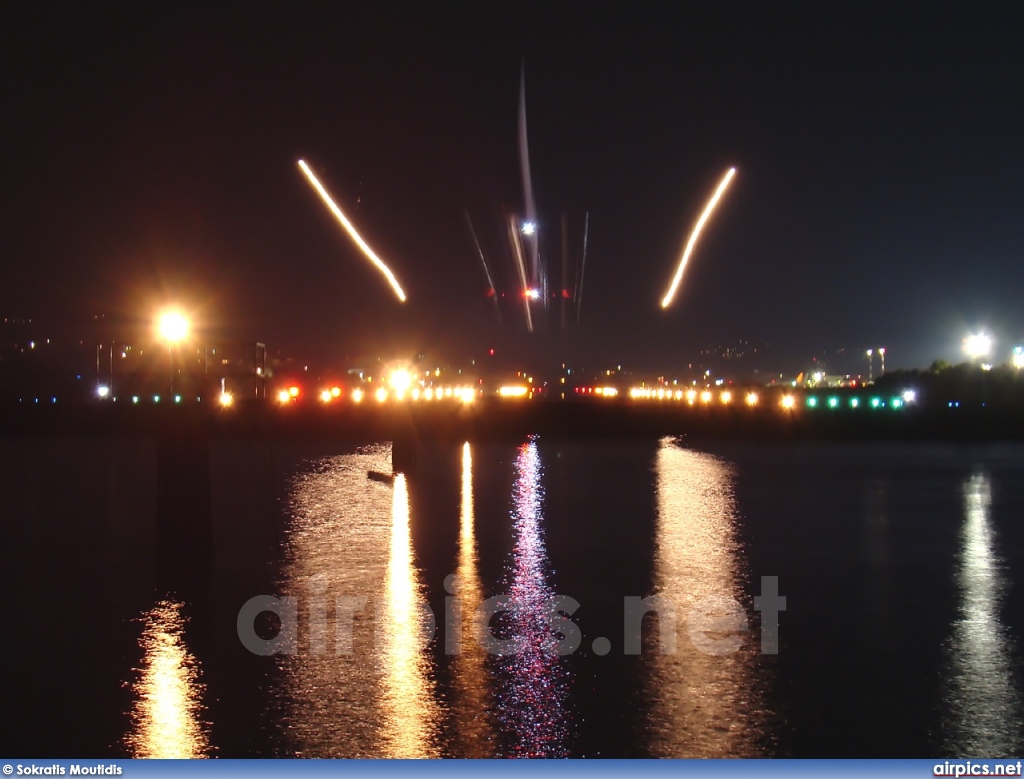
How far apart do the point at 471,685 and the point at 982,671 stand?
9.89ft

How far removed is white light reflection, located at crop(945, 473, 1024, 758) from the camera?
5.41 metres

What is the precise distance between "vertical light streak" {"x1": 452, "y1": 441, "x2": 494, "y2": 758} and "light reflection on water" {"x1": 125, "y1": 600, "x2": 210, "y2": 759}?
1.25 metres

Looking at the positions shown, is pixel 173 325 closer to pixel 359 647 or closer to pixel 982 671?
pixel 359 647

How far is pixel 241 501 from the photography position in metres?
15.6

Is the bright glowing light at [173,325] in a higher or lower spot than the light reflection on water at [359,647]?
higher

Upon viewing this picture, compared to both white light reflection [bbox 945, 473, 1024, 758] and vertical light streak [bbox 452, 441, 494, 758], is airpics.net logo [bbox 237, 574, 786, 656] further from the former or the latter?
white light reflection [bbox 945, 473, 1024, 758]

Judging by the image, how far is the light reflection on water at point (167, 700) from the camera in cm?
536

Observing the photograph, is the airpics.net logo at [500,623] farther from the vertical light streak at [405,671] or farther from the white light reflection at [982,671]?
the white light reflection at [982,671]

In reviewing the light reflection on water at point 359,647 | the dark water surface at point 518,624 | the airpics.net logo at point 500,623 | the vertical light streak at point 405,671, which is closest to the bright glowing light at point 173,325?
the dark water surface at point 518,624

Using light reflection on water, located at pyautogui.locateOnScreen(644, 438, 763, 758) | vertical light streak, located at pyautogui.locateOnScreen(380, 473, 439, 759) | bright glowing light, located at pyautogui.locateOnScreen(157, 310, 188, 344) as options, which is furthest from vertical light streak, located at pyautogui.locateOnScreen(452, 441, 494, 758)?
bright glowing light, located at pyautogui.locateOnScreen(157, 310, 188, 344)

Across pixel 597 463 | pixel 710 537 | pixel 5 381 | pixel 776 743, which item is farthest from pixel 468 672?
pixel 5 381

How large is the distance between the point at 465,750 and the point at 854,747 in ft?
6.03

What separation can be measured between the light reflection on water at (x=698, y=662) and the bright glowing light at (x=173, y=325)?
6556 mm

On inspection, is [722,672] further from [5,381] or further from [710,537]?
[5,381]
